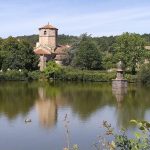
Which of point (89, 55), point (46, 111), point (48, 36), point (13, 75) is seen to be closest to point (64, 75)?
point (89, 55)

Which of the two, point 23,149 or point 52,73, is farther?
point 52,73

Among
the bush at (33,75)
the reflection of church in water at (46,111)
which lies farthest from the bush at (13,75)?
the reflection of church in water at (46,111)

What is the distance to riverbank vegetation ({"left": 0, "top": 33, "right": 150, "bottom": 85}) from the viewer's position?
48.7 meters

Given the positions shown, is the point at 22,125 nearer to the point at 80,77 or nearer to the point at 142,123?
the point at 142,123

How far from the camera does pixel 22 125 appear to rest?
18.6 meters

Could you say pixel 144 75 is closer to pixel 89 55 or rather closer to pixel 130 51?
pixel 130 51

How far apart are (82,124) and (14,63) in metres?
33.1

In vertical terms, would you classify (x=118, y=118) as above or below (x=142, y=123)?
below

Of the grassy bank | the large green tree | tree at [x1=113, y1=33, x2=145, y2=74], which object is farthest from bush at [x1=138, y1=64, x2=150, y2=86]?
the large green tree

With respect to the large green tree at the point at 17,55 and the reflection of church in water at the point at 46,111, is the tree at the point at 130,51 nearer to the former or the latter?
the large green tree at the point at 17,55

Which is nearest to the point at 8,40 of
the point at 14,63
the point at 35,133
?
the point at 14,63

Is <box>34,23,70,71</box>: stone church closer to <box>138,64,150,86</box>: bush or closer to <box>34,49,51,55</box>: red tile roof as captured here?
<box>34,49,51,55</box>: red tile roof

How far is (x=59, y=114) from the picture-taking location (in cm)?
2252

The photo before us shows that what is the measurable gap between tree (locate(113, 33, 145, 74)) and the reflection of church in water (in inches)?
762
